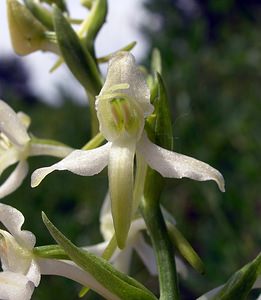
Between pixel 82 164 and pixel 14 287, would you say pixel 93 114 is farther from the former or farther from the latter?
pixel 14 287

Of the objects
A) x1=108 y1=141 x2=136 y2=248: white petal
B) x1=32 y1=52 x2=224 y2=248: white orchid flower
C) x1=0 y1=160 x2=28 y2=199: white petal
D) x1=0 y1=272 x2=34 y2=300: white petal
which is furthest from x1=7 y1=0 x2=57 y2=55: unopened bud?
x1=0 y1=272 x2=34 y2=300: white petal

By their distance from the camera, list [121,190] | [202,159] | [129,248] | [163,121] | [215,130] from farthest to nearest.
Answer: [215,130], [202,159], [129,248], [163,121], [121,190]

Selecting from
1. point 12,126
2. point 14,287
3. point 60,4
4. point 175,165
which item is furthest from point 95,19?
point 14,287

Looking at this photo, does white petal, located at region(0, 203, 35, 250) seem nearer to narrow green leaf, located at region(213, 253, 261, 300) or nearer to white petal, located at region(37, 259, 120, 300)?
white petal, located at region(37, 259, 120, 300)

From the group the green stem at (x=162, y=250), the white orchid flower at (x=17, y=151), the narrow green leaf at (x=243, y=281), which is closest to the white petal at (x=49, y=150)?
the white orchid flower at (x=17, y=151)

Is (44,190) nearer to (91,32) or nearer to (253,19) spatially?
(253,19)

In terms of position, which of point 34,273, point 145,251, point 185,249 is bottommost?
point 145,251
